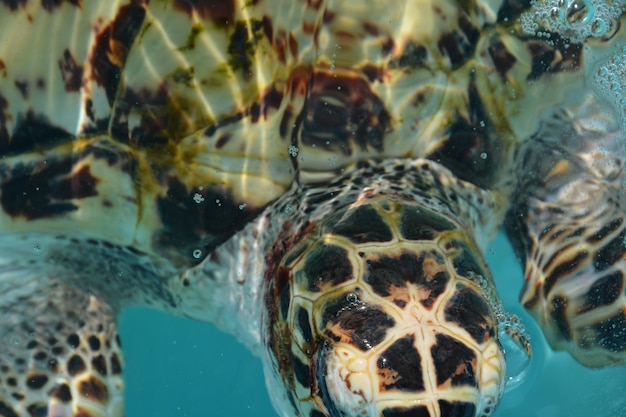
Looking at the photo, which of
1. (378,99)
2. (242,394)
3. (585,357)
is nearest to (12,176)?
(378,99)

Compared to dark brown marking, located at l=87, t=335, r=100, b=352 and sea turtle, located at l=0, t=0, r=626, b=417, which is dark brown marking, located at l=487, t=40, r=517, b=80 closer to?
sea turtle, located at l=0, t=0, r=626, b=417

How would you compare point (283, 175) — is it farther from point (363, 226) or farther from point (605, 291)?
point (605, 291)

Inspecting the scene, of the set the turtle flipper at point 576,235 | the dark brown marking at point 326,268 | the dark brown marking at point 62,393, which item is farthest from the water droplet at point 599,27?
the dark brown marking at point 62,393

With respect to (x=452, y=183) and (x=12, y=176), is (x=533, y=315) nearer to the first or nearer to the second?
(x=452, y=183)

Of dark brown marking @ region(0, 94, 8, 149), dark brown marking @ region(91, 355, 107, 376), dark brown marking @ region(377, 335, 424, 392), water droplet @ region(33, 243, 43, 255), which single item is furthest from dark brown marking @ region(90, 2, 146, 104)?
dark brown marking @ region(377, 335, 424, 392)

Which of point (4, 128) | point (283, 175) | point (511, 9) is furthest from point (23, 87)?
point (511, 9)

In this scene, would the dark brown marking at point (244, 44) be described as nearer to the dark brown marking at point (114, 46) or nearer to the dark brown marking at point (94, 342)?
the dark brown marking at point (114, 46)
